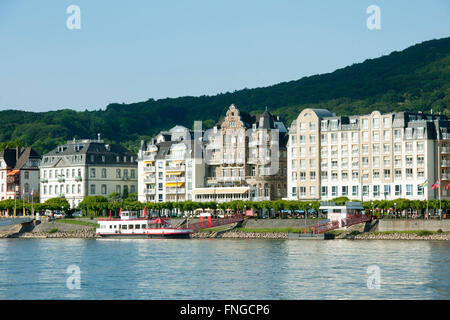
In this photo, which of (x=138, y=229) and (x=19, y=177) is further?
(x=19, y=177)

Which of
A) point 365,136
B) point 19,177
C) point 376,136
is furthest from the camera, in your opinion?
point 19,177

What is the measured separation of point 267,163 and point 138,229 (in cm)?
2814

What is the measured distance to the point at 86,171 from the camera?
564ft

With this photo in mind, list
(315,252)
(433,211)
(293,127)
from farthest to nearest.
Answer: (293,127) < (433,211) < (315,252)

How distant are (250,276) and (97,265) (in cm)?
1736

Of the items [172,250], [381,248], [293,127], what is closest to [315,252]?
[381,248]

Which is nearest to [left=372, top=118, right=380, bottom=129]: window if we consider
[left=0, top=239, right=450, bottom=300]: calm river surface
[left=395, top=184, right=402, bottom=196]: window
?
[left=395, top=184, right=402, bottom=196]: window

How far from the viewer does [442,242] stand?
4134 inches

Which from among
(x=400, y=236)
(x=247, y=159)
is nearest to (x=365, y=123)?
(x=247, y=159)

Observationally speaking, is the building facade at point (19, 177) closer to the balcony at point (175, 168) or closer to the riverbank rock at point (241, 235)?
the balcony at point (175, 168)

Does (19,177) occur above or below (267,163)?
below

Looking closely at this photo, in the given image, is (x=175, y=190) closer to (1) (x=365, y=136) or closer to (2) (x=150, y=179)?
(2) (x=150, y=179)

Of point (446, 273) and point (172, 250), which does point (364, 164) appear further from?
point (446, 273)

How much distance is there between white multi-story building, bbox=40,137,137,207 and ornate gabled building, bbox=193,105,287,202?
25936mm
